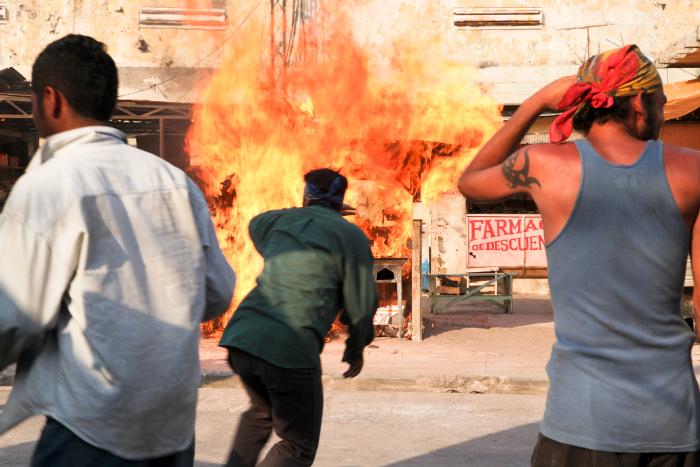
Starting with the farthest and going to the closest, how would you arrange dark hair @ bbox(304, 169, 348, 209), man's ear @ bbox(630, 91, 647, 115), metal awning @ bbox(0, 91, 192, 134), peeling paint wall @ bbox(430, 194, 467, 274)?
peeling paint wall @ bbox(430, 194, 467, 274) → metal awning @ bbox(0, 91, 192, 134) → dark hair @ bbox(304, 169, 348, 209) → man's ear @ bbox(630, 91, 647, 115)

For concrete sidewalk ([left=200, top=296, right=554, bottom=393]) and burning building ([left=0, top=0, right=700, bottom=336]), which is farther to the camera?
burning building ([left=0, top=0, right=700, bottom=336])

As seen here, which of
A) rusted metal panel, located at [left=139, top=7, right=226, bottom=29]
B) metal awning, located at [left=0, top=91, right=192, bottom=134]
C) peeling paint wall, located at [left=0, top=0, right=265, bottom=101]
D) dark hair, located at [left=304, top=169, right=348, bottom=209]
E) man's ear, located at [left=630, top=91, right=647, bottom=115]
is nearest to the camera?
man's ear, located at [left=630, top=91, right=647, bottom=115]

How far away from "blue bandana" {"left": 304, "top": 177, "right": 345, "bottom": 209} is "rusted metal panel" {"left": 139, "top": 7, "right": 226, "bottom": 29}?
15943 mm

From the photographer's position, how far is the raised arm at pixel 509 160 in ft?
8.80

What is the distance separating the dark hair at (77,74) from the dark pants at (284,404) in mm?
1889

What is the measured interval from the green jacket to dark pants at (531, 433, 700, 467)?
178 centimetres

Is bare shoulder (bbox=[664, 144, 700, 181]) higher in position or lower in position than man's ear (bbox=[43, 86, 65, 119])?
lower

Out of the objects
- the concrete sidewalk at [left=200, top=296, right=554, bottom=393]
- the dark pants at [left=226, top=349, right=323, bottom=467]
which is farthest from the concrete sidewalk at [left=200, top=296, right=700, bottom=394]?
the dark pants at [left=226, top=349, right=323, bottom=467]

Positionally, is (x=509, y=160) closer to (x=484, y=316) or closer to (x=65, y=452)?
(x=65, y=452)

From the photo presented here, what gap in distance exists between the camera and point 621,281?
2.51 meters

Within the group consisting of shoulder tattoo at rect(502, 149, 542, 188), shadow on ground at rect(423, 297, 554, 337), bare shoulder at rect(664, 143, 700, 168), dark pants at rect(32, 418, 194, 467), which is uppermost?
bare shoulder at rect(664, 143, 700, 168)

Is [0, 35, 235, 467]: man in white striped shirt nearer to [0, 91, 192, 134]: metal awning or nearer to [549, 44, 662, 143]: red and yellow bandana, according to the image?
[549, 44, 662, 143]: red and yellow bandana

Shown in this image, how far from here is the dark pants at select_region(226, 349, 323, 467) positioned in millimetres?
4180

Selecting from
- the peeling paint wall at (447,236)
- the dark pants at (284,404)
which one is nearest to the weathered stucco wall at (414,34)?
the peeling paint wall at (447,236)
